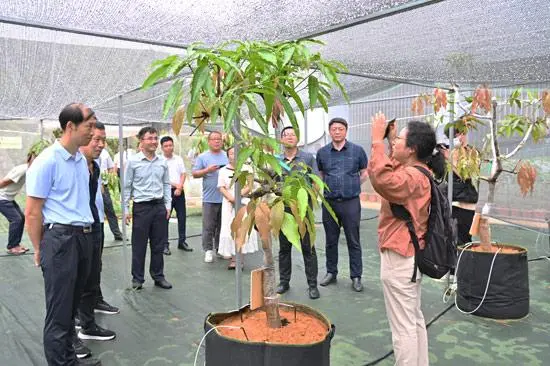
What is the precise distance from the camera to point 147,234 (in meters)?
3.69

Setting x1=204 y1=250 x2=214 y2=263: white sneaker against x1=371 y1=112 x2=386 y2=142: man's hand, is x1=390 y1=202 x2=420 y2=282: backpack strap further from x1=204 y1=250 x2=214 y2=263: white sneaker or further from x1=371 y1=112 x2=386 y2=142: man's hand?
x1=204 y1=250 x2=214 y2=263: white sneaker

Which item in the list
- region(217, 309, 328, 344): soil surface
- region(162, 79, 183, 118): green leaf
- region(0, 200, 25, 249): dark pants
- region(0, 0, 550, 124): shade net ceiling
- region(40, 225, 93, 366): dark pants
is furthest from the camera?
region(0, 200, 25, 249): dark pants

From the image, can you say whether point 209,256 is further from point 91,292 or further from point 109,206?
point 91,292

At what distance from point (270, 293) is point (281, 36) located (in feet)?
4.88

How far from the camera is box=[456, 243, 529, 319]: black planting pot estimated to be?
2.97 meters

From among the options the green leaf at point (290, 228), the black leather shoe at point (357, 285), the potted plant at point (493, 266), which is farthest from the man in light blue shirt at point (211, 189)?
the green leaf at point (290, 228)

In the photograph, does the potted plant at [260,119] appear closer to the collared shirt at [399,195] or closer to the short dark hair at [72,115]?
the collared shirt at [399,195]

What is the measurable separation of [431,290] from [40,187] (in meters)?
2.95

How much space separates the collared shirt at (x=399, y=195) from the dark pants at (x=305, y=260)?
1405mm

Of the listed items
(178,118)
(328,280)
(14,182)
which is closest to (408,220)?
(178,118)

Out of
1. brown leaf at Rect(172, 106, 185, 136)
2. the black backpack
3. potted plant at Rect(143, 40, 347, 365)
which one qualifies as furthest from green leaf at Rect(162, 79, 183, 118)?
the black backpack

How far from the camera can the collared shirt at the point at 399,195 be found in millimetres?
1846

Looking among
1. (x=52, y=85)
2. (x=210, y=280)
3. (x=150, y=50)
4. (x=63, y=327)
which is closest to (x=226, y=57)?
(x=63, y=327)

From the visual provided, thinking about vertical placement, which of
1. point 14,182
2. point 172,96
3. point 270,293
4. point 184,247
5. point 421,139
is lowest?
point 184,247
